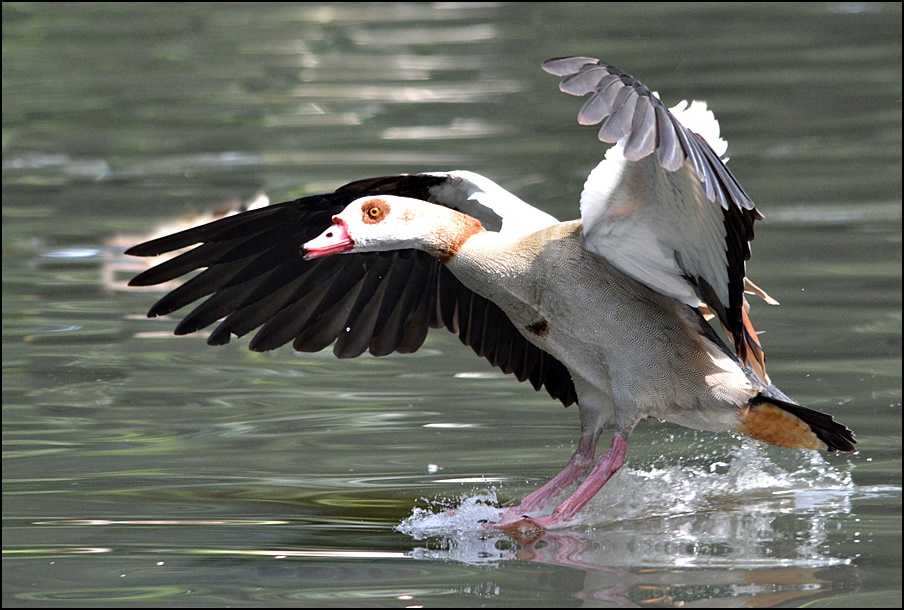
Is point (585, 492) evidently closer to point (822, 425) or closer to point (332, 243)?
point (822, 425)

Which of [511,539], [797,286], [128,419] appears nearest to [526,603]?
[511,539]

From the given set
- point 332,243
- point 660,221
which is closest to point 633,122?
point 660,221

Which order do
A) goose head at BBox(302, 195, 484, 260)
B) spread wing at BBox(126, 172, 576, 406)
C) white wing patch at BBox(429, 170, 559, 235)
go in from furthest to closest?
spread wing at BBox(126, 172, 576, 406) < white wing patch at BBox(429, 170, 559, 235) < goose head at BBox(302, 195, 484, 260)

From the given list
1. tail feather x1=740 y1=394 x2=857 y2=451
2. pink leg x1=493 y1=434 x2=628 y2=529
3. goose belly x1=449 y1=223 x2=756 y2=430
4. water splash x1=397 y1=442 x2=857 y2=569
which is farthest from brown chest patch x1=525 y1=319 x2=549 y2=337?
tail feather x1=740 y1=394 x2=857 y2=451

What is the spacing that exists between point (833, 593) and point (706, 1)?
1622 cm

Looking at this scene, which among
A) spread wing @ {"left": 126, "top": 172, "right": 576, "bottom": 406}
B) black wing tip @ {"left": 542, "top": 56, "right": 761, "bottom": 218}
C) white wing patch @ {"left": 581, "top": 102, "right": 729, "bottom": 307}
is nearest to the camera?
black wing tip @ {"left": 542, "top": 56, "right": 761, "bottom": 218}

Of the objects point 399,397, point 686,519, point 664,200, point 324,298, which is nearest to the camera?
point 664,200

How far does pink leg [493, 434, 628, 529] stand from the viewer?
624cm

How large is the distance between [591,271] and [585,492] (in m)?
0.92

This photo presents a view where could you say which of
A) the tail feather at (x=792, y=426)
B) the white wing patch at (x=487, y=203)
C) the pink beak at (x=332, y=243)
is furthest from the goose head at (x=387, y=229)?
the tail feather at (x=792, y=426)

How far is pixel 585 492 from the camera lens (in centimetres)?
627

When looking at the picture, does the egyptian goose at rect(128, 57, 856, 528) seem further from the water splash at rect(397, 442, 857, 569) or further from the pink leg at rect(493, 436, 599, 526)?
the water splash at rect(397, 442, 857, 569)

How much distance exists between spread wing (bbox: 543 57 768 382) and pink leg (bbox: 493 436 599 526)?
79cm

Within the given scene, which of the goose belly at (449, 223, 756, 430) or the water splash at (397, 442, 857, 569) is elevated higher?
the goose belly at (449, 223, 756, 430)
